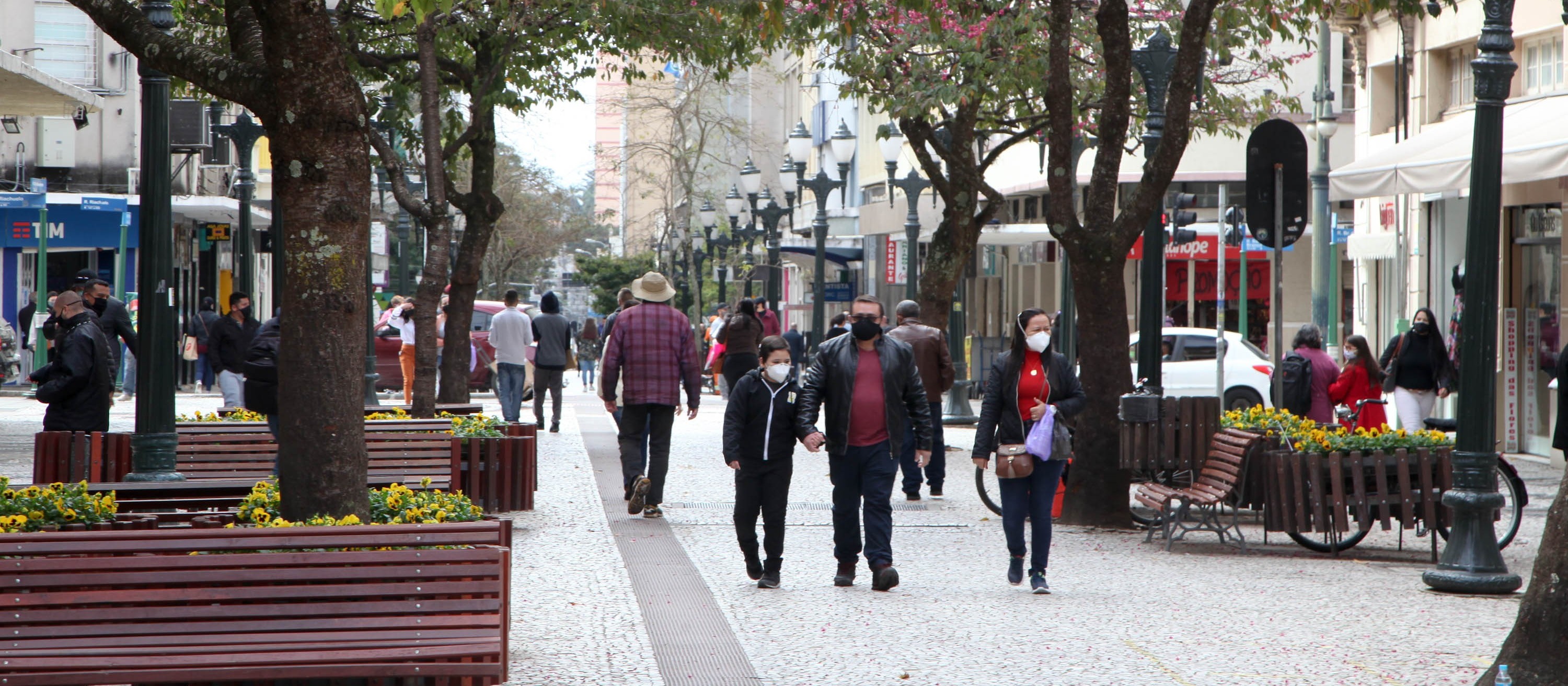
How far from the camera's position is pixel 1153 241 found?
13.0 m

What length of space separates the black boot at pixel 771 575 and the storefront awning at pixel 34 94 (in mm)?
9139

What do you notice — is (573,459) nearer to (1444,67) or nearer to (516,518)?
(516,518)

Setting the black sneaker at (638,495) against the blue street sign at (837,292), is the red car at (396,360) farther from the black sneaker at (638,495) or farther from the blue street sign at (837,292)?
the black sneaker at (638,495)

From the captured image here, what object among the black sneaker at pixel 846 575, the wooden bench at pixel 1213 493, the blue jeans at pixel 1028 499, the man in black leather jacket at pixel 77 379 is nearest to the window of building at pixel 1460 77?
the wooden bench at pixel 1213 493

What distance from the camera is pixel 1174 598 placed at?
8859 mm

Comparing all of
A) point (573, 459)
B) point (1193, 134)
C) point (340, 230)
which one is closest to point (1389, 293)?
point (1193, 134)

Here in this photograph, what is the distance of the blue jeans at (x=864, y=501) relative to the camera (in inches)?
362

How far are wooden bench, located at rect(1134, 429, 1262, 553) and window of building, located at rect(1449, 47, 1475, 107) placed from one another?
37.2ft

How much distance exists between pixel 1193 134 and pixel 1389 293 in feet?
12.3

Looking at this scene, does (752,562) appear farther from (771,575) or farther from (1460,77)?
(1460,77)

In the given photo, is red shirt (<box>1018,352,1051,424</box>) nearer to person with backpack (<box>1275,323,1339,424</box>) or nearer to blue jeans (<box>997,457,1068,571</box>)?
blue jeans (<box>997,457,1068,571</box>)

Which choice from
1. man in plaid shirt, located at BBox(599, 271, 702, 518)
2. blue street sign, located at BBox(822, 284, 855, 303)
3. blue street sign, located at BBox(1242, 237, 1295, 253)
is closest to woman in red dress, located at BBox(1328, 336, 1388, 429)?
man in plaid shirt, located at BBox(599, 271, 702, 518)

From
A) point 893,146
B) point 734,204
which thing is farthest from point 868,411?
point 734,204

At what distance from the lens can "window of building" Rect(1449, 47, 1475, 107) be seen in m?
21.0
